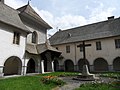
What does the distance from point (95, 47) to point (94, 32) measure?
3.36 metres

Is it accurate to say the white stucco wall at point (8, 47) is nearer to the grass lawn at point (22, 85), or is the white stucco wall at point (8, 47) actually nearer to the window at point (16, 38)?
the window at point (16, 38)

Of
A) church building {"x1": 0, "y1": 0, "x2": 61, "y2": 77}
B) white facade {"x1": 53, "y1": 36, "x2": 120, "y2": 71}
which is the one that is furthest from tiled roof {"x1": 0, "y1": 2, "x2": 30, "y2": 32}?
white facade {"x1": 53, "y1": 36, "x2": 120, "y2": 71}

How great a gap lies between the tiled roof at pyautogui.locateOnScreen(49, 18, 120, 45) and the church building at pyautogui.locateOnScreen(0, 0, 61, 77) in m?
6.29

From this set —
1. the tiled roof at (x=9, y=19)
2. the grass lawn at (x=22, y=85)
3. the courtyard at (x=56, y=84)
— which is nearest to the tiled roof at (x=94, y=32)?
the tiled roof at (x=9, y=19)

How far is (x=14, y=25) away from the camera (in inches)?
561

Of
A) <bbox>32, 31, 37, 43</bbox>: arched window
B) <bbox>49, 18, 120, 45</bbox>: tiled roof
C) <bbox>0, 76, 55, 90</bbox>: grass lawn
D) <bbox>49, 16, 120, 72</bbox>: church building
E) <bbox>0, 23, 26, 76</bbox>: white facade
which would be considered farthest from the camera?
<bbox>49, 18, 120, 45</bbox>: tiled roof

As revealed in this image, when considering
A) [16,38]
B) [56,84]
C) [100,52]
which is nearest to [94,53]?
[100,52]

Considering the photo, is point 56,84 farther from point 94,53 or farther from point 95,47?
point 95,47

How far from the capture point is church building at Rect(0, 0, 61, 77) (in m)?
13.6

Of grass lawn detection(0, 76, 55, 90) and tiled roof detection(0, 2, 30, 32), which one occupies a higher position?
tiled roof detection(0, 2, 30, 32)

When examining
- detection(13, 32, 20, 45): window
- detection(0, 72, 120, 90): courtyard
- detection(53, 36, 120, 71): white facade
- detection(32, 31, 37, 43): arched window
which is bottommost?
detection(0, 72, 120, 90): courtyard

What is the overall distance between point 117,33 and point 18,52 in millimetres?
16068

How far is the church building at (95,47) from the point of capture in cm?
2167

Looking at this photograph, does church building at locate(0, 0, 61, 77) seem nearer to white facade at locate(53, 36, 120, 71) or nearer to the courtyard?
the courtyard
